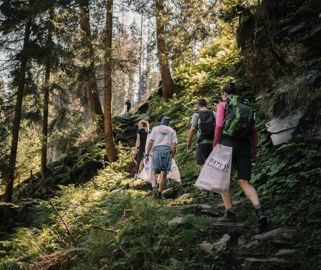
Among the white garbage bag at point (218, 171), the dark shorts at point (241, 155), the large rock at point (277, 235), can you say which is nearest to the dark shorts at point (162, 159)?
the white garbage bag at point (218, 171)

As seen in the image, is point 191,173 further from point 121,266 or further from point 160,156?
point 121,266

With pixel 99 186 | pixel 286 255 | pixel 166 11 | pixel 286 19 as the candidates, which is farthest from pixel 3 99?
pixel 286 255

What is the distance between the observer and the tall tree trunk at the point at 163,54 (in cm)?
1426

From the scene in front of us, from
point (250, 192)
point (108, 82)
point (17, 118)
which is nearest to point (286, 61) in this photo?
point (250, 192)

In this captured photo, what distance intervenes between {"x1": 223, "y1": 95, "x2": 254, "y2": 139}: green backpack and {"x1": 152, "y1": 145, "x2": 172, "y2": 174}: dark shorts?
3681 millimetres

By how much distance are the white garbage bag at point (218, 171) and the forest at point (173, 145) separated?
14 cm

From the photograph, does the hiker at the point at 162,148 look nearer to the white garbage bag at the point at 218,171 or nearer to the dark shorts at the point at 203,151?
the dark shorts at the point at 203,151

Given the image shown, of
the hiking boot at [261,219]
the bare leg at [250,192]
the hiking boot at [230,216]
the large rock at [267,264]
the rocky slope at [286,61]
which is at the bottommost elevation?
the large rock at [267,264]

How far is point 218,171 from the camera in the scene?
6004 mm

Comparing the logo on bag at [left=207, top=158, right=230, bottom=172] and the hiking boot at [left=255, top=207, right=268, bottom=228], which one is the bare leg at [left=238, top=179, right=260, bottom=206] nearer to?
the hiking boot at [left=255, top=207, right=268, bottom=228]

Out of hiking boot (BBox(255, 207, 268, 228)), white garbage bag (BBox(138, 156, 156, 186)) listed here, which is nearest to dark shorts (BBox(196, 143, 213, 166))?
white garbage bag (BBox(138, 156, 156, 186))

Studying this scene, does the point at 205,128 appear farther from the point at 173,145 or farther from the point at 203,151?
the point at 173,145

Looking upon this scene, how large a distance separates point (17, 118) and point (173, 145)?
653cm

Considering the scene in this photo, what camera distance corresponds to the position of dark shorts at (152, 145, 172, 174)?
9.54 metres
